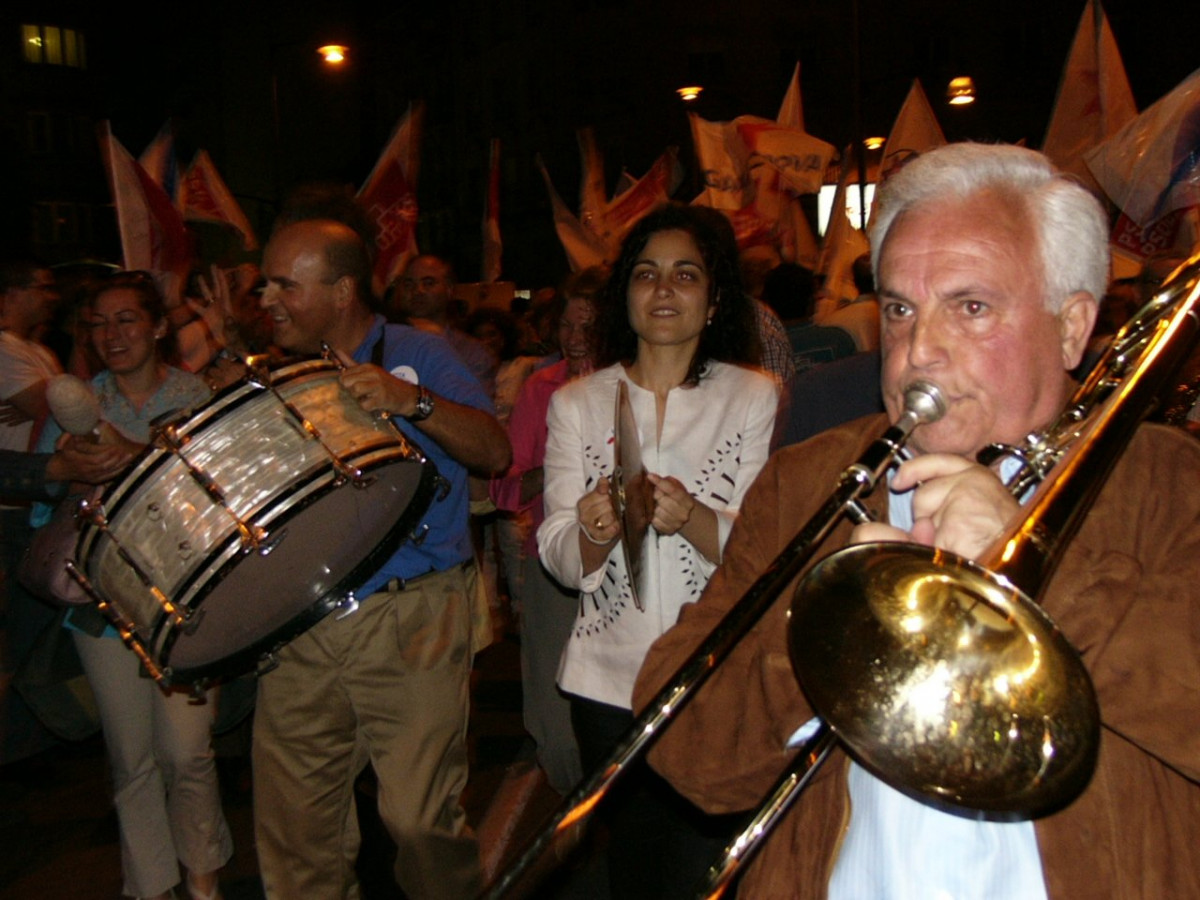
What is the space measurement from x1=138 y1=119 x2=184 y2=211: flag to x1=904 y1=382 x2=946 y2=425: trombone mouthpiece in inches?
386

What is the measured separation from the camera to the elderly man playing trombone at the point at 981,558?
158 cm

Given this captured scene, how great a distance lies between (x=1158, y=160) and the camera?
430cm

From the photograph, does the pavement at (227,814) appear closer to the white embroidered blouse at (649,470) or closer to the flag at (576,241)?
the white embroidered blouse at (649,470)

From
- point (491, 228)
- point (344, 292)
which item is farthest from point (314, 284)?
point (491, 228)

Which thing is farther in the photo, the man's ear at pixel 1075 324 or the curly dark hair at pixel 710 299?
the curly dark hair at pixel 710 299

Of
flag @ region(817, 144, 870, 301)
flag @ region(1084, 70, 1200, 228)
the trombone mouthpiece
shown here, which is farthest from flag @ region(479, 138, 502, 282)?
the trombone mouthpiece

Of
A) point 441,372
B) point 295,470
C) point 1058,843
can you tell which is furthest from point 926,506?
point 441,372

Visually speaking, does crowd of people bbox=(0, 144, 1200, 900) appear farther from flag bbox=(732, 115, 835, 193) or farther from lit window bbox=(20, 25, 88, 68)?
lit window bbox=(20, 25, 88, 68)

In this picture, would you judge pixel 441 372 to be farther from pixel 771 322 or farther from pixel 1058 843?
pixel 1058 843

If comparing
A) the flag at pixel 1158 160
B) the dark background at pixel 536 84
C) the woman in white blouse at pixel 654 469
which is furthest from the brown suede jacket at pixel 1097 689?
the dark background at pixel 536 84

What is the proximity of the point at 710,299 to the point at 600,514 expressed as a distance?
973 mm

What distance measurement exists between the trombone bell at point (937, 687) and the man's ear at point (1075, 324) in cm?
55

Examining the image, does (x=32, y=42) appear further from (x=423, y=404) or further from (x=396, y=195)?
(x=423, y=404)

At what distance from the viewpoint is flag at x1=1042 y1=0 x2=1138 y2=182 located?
812cm
